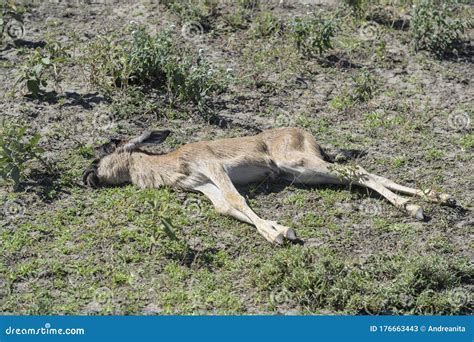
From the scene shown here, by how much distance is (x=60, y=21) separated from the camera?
13.8 meters

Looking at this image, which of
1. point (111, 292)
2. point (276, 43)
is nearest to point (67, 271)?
point (111, 292)

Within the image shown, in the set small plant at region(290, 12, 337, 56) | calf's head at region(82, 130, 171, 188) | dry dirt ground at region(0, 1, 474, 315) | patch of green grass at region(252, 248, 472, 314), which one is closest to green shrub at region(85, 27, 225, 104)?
dry dirt ground at region(0, 1, 474, 315)

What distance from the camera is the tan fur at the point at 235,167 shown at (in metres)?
9.37

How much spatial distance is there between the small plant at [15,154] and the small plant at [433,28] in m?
6.49

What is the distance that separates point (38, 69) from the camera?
11273 millimetres

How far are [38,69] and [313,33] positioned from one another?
13.8ft

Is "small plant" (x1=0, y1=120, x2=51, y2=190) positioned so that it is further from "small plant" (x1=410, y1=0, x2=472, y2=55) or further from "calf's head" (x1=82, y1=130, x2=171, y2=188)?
"small plant" (x1=410, y1=0, x2=472, y2=55)

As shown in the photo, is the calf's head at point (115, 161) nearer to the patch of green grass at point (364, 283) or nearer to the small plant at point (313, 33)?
the patch of green grass at point (364, 283)

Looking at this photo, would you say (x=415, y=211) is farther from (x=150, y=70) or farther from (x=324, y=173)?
(x=150, y=70)

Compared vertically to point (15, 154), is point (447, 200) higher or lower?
higher

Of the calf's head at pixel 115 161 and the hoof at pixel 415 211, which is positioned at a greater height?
the hoof at pixel 415 211

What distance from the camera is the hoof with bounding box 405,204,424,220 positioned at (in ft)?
29.1

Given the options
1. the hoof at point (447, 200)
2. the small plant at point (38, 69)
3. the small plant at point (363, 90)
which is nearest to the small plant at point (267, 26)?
the small plant at point (363, 90)

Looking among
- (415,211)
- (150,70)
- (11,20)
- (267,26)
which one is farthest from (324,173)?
(11,20)
